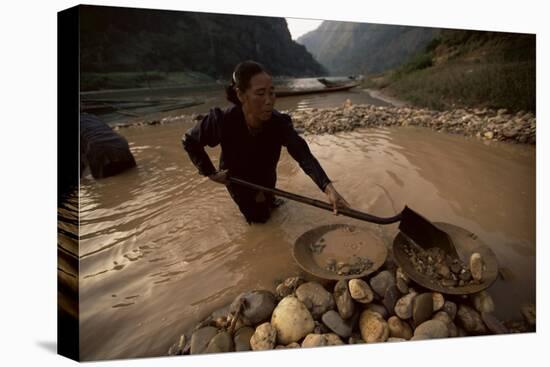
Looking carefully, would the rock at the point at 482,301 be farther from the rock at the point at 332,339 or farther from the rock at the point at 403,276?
the rock at the point at 332,339

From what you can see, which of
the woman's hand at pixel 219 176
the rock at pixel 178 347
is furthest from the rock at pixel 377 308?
the woman's hand at pixel 219 176

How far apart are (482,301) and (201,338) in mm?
1557

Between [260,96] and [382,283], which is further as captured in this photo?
[260,96]

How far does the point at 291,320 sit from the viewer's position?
192 centimetres

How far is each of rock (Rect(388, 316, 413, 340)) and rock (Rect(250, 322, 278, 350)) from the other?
66 cm

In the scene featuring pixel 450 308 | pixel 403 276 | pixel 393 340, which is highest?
pixel 403 276

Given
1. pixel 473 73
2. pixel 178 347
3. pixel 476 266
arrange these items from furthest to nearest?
pixel 473 73, pixel 476 266, pixel 178 347

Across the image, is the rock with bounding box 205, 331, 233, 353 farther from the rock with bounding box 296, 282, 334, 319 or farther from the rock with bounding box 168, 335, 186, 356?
the rock with bounding box 296, 282, 334, 319

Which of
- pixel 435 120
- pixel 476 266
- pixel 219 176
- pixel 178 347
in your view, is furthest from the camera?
pixel 435 120

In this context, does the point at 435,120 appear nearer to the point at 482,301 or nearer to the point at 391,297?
the point at 482,301

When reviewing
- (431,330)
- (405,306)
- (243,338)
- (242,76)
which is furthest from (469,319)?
(242,76)

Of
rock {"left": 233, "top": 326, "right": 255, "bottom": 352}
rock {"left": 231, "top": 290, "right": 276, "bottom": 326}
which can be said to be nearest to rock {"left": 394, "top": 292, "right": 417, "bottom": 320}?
rock {"left": 231, "top": 290, "right": 276, "bottom": 326}

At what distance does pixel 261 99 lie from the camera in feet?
7.00

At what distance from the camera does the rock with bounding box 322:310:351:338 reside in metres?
1.96
